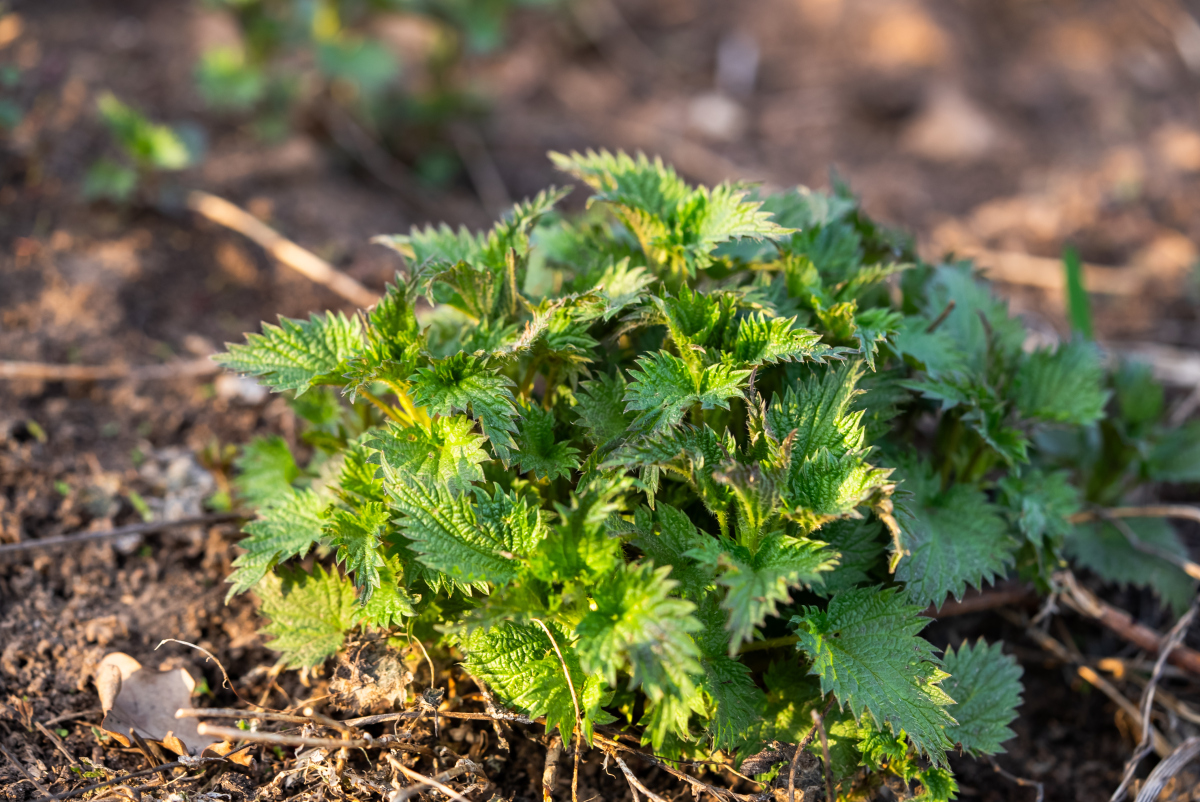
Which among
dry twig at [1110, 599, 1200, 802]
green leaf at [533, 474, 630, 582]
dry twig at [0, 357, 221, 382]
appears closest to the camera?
green leaf at [533, 474, 630, 582]

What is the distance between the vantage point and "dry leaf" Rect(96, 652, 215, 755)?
1.86 m

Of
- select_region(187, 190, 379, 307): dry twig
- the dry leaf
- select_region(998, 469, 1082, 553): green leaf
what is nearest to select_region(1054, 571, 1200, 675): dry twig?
select_region(998, 469, 1082, 553): green leaf

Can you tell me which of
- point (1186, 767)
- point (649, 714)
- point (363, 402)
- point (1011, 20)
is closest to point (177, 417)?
point (363, 402)

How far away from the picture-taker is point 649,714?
5.44 feet

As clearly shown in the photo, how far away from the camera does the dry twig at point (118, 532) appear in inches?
85.3

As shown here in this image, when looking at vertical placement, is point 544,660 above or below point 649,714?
above

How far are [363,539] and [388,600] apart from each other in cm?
14

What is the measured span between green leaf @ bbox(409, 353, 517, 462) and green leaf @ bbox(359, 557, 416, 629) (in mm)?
352

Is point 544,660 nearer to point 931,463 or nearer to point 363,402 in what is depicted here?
point 363,402

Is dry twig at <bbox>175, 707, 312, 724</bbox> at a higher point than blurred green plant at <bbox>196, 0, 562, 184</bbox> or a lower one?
lower

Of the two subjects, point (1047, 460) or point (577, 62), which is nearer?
point (1047, 460)

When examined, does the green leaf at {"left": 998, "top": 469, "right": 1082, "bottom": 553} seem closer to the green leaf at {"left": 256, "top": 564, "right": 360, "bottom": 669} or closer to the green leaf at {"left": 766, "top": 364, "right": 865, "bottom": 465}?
the green leaf at {"left": 766, "top": 364, "right": 865, "bottom": 465}

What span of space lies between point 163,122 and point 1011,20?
5.43 m

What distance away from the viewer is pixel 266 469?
2.19 m
